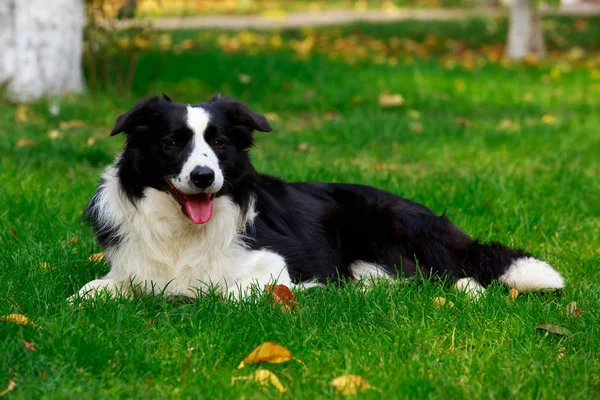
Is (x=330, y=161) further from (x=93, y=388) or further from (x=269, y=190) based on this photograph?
(x=93, y=388)

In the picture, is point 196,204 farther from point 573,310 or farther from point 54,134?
point 54,134

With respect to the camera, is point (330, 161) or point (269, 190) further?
point (330, 161)

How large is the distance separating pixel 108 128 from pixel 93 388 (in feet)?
16.8

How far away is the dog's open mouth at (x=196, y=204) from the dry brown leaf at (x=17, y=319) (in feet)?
2.73

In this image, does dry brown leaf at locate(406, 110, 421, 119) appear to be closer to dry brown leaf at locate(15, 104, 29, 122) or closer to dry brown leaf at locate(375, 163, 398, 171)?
dry brown leaf at locate(375, 163, 398, 171)

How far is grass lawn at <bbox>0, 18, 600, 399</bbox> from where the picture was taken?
10.1 feet

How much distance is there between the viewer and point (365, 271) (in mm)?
4406

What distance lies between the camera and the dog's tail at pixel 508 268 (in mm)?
4062

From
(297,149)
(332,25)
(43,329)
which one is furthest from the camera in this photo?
(332,25)

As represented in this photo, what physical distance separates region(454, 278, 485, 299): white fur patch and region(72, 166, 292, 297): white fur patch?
83 cm

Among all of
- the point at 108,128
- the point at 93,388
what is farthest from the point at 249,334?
the point at 108,128

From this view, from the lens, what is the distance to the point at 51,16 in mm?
8297

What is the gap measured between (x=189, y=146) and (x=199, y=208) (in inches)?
11.7

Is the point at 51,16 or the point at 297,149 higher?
the point at 51,16
